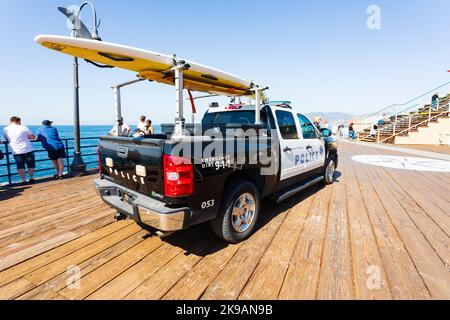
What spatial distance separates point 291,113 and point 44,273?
4.31 meters

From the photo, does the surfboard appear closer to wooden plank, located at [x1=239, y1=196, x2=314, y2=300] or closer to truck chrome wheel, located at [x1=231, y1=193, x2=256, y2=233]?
truck chrome wheel, located at [x1=231, y1=193, x2=256, y2=233]

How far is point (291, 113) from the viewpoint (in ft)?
14.2

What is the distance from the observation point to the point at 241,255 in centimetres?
280

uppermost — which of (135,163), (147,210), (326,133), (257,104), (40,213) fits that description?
(257,104)

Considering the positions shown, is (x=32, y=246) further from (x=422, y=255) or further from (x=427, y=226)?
(x=427, y=226)

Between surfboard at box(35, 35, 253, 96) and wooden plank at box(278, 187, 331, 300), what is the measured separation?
247 cm

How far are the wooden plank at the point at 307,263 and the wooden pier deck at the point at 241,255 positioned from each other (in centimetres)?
1

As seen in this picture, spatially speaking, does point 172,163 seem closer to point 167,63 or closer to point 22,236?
point 167,63

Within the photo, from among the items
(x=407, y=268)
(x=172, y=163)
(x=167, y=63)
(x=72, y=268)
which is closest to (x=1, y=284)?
(x=72, y=268)

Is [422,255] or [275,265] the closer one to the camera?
[275,265]

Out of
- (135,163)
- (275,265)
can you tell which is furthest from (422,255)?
(135,163)

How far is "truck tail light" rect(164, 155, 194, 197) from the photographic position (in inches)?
90.6

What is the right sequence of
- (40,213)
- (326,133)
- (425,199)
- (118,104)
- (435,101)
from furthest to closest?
1. (435,101)
2. (326,133)
3. (425,199)
4. (40,213)
5. (118,104)

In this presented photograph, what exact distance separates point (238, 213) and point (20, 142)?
6130 mm
